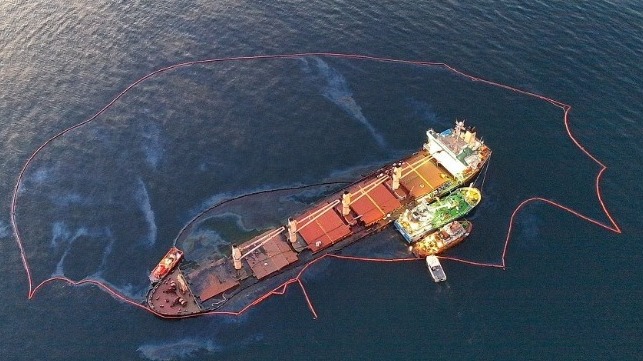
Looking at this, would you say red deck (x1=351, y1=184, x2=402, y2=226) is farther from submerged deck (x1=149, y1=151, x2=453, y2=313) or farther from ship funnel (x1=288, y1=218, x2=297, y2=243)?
ship funnel (x1=288, y1=218, x2=297, y2=243)

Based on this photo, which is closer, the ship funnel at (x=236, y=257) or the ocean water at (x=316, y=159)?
the ocean water at (x=316, y=159)

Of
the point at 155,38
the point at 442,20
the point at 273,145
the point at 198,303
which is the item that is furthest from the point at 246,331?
the point at 442,20

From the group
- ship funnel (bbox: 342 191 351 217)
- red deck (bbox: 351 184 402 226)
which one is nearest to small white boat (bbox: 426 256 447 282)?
red deck (bbox: 351 184 402 226)

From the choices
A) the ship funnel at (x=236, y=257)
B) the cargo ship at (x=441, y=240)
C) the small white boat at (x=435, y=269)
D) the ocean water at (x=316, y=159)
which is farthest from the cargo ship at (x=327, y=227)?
the small white boat at (x=435, y=269)

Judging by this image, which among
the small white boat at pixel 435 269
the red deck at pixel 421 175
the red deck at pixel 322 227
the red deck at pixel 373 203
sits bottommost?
the red deck at pixel 322 227

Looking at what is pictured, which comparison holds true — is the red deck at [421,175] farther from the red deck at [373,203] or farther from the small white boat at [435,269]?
the small white boat at [435,269]

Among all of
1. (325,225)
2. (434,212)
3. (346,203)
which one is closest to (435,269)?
(434,212)

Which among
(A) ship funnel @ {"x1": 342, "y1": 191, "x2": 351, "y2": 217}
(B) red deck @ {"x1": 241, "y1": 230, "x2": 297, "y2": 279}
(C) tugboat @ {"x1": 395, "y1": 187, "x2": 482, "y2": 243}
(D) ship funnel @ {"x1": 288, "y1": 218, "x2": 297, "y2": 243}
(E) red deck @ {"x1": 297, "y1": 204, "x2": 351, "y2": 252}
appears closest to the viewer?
(B) red deck @ {"x1": 241, "y1": 230, "x2": 297, "y2": 279}
